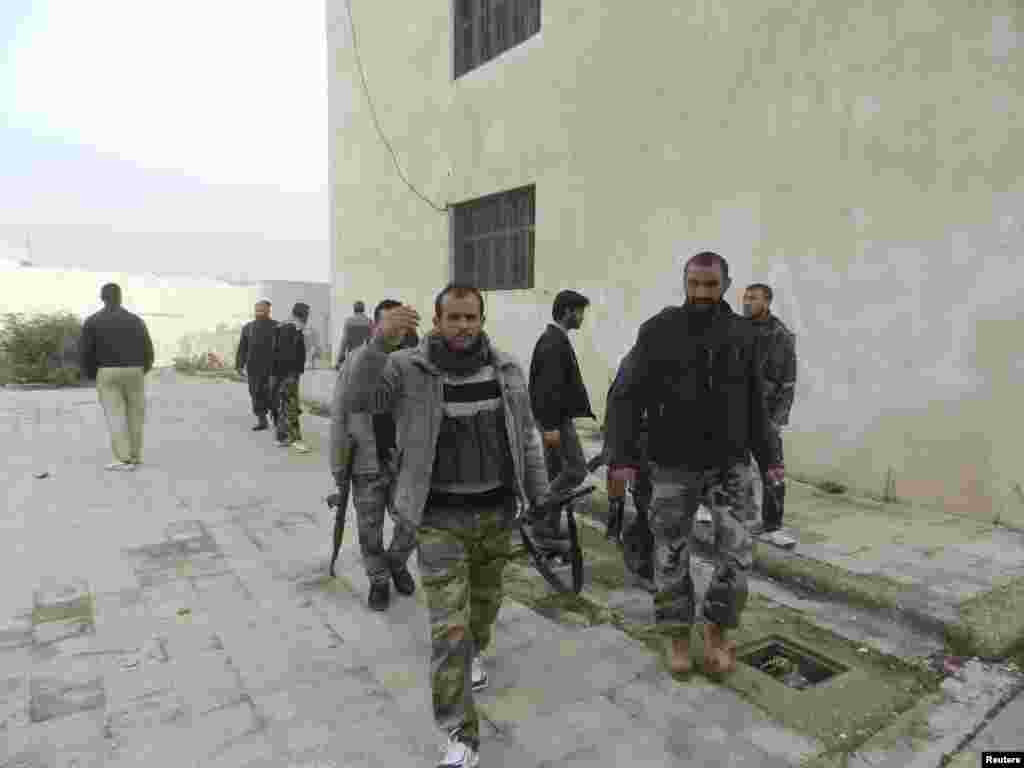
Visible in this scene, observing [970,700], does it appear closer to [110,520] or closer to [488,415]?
[488,415]

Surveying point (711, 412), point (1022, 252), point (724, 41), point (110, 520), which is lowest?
point (110, 520)

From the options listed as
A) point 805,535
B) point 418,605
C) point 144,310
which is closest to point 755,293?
point 805,535

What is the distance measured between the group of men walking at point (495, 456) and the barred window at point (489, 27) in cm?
774

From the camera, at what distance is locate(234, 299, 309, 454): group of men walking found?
8.28 metres

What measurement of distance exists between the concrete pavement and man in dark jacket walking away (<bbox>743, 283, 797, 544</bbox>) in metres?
1.80

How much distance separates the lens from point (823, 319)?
20.4ft

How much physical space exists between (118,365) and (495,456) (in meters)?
6.06

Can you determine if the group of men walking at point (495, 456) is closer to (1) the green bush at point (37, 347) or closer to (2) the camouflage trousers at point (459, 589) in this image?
(2) the camouflage trousers at point (459, 589)

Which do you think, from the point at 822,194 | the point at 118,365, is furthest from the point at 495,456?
the point at 118,365

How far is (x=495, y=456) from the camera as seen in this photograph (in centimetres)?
273

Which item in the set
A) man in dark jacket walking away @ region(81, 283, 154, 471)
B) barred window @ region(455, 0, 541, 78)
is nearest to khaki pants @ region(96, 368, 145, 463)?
Result: man in dark jacket walking away @ region(81, 283, 154, 471)

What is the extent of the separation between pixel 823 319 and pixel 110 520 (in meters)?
6.08

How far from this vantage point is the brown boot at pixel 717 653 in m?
3.13

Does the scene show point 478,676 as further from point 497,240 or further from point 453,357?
point 497,240
